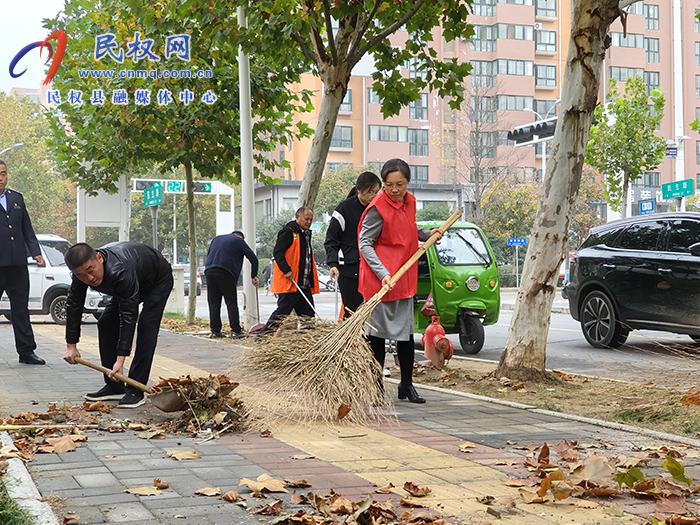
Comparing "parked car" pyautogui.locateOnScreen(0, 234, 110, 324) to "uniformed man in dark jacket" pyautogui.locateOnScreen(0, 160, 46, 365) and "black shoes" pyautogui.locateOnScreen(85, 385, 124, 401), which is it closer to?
"uniformed man in dark jacket" pyautogui.locateOnScreen(0, 160, 46, 365)

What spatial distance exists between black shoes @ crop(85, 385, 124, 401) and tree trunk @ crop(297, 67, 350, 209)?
20.5ft

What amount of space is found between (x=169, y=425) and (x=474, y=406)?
2478 millimetres

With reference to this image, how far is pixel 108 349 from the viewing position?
6.87 m

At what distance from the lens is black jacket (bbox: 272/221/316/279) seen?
10.2 m

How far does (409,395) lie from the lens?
272 inches

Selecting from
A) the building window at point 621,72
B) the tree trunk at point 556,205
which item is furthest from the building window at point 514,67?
the tree trunk at point 556,205

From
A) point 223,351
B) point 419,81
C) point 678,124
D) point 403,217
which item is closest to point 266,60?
point 419,81

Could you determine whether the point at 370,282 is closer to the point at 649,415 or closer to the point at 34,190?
the point at 649,415

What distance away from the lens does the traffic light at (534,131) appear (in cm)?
4384

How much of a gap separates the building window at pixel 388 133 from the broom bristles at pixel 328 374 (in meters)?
59.2

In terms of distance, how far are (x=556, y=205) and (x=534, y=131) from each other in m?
38.3

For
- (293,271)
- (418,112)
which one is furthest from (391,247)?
(418,112)

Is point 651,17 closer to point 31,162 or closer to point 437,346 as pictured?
point 31,162

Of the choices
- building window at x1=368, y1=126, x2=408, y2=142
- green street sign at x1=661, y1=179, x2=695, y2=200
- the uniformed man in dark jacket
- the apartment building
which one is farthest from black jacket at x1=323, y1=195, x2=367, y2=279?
building window at x1=368, y1=126, x2=408, y2=142
